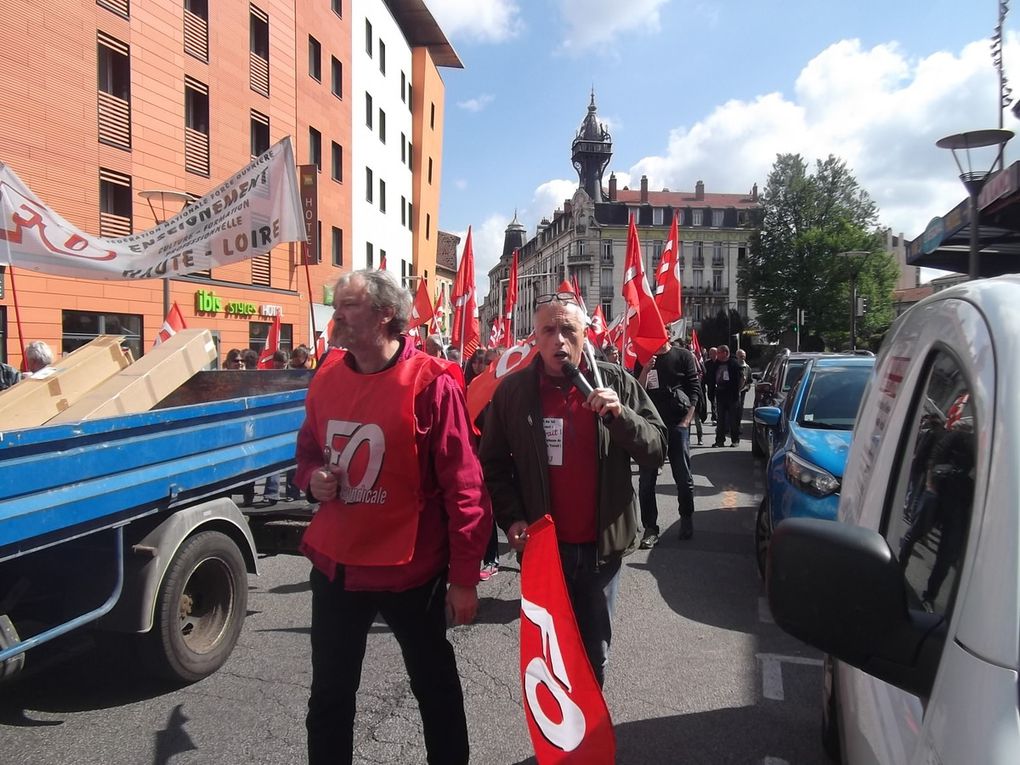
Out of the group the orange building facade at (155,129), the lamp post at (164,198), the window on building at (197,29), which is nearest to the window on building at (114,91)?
the orange building facade at (155,129)

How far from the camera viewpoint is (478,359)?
995 centimetres

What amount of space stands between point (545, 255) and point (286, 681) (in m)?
110

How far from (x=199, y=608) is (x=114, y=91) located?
16998mm

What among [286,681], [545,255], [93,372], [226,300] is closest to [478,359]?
[93,372]

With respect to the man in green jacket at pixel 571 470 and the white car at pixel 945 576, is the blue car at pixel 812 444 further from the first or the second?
the white car at pixel 945 576

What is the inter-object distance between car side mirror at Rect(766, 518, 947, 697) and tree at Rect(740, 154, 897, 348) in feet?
200

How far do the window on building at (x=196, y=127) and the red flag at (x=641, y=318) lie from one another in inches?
555

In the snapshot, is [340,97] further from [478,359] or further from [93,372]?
[93,372]

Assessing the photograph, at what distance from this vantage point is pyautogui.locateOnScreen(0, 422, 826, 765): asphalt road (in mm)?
3301

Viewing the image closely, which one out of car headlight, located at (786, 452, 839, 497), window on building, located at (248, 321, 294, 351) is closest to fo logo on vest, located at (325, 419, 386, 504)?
car headlight, located at (786, 452, 839, 497)

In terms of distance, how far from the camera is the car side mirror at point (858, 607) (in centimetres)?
124

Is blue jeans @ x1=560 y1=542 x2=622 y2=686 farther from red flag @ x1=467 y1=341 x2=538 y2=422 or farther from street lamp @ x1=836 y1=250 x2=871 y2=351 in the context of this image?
street lamp @ x1=836 y1=250 x2=871 y2=351

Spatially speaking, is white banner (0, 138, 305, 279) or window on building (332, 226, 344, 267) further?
window on building (332, 226, 344, 267)

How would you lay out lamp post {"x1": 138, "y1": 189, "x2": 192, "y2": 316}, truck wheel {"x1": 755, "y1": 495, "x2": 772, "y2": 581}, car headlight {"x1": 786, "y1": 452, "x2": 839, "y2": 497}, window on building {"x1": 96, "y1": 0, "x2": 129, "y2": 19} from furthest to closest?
window on building {"x1": 96, "y1": 0, "x2": 129, "y2": 19}
lamp post {"x1": 138, "y1": 189, "x2": 192, "y2": 316}
truck wheel {"x1": 755, "y1": 495, "x2": 772, "y2": 581}
car headlight {"x1": 786, "y1": 452, "x2": 839, "y2": 497}
